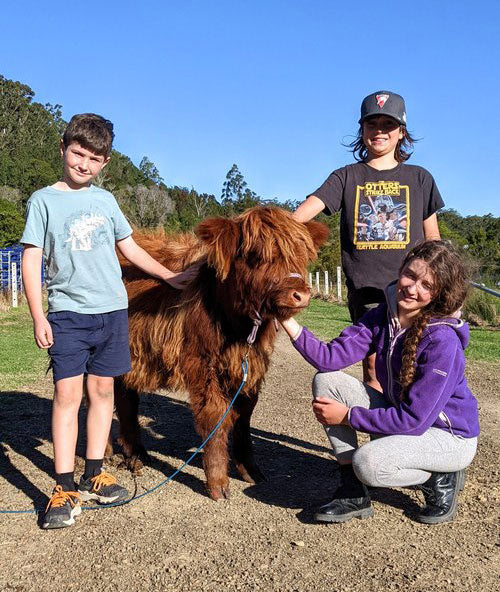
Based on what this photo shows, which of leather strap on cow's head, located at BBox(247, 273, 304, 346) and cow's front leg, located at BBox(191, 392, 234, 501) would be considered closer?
leather strap on cow's head, located at BBox(247, 273, 304, 346)

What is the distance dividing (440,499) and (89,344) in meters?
2.31

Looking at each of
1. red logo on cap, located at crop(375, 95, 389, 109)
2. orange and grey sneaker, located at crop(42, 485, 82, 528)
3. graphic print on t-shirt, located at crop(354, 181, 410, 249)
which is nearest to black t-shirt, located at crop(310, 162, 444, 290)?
graphic print on t-shirt, located at crop(354, 181, 410, 249)

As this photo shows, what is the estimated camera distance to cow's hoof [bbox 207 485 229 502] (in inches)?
153

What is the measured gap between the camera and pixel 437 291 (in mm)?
3436

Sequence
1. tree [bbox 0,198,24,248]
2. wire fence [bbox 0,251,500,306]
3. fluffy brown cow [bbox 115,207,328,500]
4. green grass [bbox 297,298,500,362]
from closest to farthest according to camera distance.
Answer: fluffy brown cow [bbox 115,207,328,500] < green grass [bbox 297,298,500,362] < wire fence [bbox 0,251,500,306] < tree [bbox 0,198,24,248]

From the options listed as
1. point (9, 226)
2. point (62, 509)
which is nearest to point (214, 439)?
point (62, 509)

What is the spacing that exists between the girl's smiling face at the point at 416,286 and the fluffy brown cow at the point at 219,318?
58 centimetres

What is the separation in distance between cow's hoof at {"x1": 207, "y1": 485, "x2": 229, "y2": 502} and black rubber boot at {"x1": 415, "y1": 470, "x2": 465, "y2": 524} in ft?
3.95

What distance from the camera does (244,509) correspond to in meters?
3.73

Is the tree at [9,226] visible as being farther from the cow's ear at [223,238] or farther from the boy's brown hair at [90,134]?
the cow's ear at [223,238]

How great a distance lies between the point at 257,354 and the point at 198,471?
3.69 feet

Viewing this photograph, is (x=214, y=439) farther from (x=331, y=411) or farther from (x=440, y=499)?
(x=440, y=499)

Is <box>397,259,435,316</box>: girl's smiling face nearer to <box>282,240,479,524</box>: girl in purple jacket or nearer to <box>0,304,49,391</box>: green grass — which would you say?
<box>282,240,479,524</box>: girl in purple jacket

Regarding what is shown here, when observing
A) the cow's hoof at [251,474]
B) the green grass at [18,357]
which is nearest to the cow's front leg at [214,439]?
the cow's hoof at [251,474]
